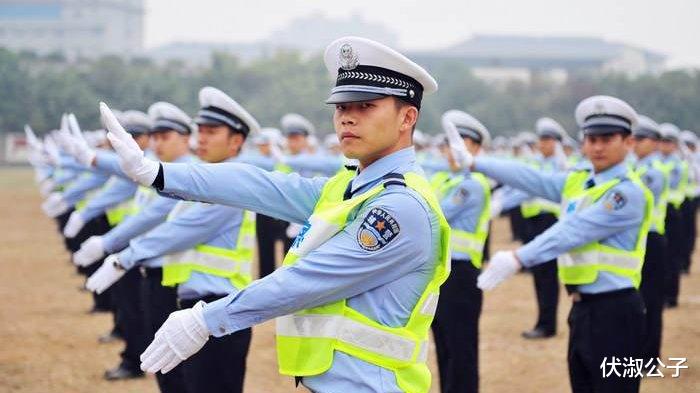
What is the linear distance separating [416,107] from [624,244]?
291 cm

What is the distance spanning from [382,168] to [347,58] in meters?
0.39

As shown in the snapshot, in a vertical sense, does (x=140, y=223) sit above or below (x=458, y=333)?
above

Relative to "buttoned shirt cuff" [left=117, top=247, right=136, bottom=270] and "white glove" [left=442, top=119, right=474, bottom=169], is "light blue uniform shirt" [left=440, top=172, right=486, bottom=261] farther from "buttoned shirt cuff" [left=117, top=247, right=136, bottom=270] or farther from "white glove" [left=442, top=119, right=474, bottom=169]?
"buttoned shirt cuff" [left=117, top=247, right=136, bottom=270]

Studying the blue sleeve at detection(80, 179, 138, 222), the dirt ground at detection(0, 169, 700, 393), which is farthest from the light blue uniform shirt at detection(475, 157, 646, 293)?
the blue sleeve at detection(80, 179, 138, 222)

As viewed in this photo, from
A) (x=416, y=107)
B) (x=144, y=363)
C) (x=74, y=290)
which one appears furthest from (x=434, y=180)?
(x=74, y=290)

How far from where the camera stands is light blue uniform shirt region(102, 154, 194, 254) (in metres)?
6.76

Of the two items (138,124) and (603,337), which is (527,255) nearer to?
(603,337)

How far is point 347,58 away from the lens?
3535 millimetres

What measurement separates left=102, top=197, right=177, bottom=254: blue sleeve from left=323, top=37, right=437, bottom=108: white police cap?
3.33 metres

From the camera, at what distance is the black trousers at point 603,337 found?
5.79m

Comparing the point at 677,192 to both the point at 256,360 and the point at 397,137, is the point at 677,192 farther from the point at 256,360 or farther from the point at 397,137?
the point at 397,137

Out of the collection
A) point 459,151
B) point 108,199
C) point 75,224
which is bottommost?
point 75,224

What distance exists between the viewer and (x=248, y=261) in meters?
6.20

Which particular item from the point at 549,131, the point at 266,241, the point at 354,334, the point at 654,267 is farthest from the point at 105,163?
the point at 549,131
